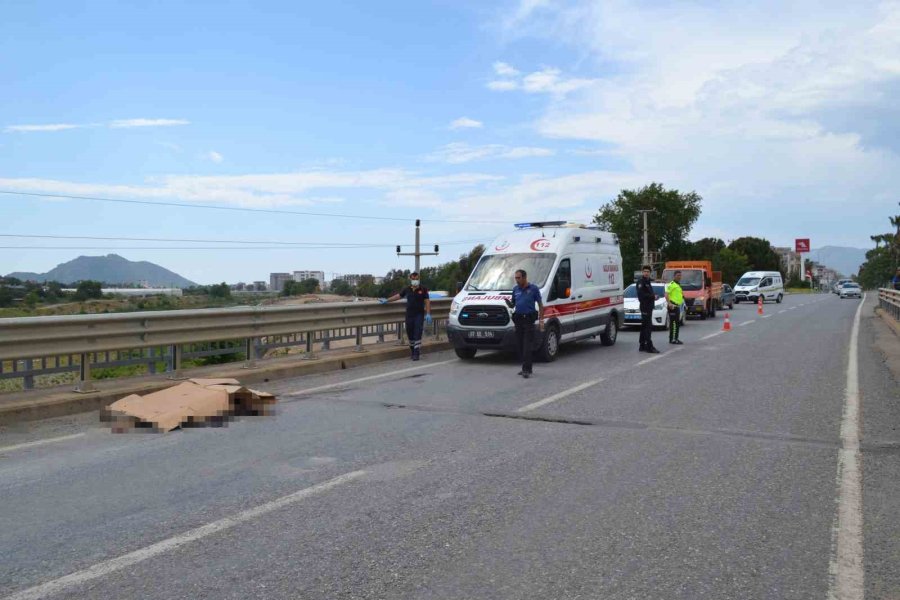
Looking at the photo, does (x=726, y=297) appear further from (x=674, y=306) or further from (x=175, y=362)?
(x=175, y=362)

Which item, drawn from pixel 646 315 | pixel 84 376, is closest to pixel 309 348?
pixel 84 376

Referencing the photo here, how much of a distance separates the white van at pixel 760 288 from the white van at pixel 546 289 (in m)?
39.3

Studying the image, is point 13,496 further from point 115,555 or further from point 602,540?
point 602,540

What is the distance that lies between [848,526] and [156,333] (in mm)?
8672

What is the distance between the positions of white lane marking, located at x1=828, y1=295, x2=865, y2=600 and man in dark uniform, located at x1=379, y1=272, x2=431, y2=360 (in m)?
8.46

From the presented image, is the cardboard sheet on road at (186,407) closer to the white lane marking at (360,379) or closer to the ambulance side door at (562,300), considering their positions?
the white lane marking at (360,379)

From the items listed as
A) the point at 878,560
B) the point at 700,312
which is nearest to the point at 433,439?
the point at 878,560

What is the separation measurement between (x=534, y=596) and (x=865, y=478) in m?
3.78

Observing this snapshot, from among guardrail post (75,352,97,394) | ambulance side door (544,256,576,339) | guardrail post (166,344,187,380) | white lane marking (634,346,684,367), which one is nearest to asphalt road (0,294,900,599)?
guardrail post (75,352,97,394)

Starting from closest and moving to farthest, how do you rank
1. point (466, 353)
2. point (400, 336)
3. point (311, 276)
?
1. point (466, 353)
2. point (400, 336)
3. point (311, 276)

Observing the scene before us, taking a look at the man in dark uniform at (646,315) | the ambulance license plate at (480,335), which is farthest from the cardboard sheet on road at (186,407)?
the man in dark uniform at (646,315)

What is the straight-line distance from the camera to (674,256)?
9800cm

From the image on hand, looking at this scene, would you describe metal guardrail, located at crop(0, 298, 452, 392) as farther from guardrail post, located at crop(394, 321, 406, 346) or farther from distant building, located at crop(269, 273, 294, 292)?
distant building, located at crop(269, 273, 294, 292)

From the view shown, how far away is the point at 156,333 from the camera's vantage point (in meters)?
10.6
